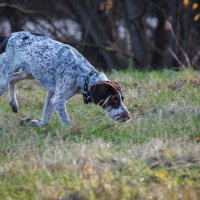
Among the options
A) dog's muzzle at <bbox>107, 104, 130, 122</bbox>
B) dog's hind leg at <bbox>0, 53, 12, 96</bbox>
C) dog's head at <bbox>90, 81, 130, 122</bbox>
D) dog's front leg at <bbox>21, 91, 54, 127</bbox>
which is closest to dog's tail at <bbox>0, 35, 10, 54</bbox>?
dog's hind leg at <bbox>0, 53, 12, 96</bbox>

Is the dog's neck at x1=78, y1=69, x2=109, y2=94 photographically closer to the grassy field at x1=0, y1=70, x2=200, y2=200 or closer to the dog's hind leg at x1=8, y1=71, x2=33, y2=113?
the grassy field at x1=0, y1=70, x2=200, y2=200

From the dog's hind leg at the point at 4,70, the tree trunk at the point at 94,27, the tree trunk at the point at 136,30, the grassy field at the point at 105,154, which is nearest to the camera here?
the grassy field at the point at 105,154

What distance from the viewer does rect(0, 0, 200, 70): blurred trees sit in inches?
632

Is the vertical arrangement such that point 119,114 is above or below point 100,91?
below

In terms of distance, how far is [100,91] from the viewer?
7.30m

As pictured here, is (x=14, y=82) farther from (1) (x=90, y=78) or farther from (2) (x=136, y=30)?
(2) (x=136, y=30)

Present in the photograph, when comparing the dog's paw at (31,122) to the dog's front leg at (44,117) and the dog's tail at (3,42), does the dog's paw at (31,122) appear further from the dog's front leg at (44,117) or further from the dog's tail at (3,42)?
the dog's tail at (3,42)

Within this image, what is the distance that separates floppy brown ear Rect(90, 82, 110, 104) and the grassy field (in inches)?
13.4

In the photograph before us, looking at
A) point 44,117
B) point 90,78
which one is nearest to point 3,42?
point 44,117

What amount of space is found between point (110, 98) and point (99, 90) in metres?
0.17

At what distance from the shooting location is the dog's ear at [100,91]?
7301 millimetres

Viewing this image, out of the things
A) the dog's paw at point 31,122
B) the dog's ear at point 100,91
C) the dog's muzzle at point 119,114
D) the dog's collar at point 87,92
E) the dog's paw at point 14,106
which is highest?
the dog's ear at point 100,91

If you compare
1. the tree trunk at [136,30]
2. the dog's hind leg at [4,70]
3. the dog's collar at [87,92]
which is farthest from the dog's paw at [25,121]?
the tree trunk at [136,30]

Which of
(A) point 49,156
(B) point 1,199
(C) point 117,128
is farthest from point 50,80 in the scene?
(B) point 1,199
